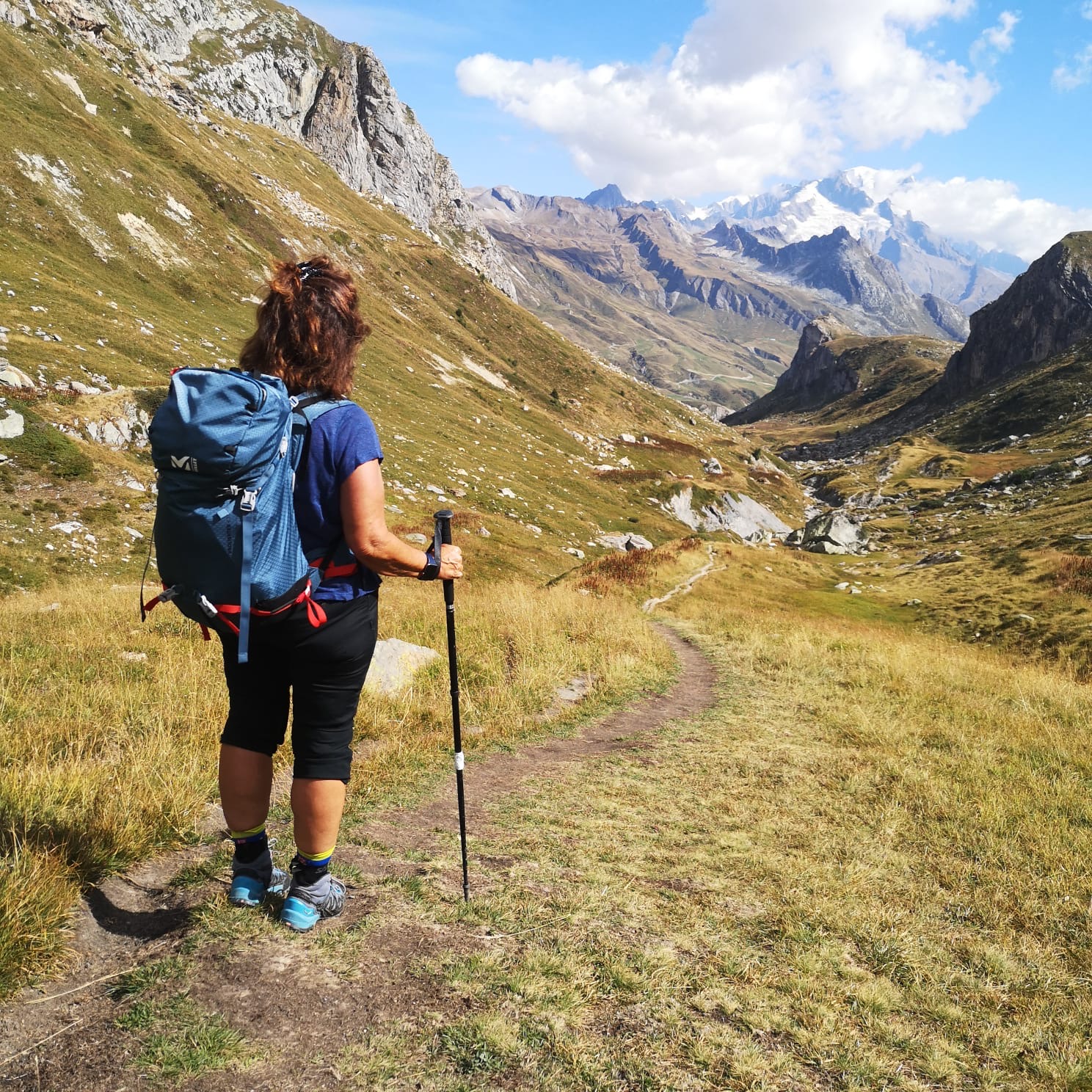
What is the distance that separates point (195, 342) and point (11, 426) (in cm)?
2301

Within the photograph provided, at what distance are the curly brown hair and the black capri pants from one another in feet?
4.62

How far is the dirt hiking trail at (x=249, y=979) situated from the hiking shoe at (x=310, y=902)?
0.07 m

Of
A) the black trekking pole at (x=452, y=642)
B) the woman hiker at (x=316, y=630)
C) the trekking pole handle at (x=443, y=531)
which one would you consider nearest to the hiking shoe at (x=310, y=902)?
the woman hiker at (x=316, y=630)

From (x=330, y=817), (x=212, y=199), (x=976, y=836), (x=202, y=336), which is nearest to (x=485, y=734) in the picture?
(x=330, y=817)

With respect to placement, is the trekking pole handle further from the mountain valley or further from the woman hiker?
the mountain valley

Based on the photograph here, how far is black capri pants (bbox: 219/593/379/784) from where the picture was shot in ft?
12.0

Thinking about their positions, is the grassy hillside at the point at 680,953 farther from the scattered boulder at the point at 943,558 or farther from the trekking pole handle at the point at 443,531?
the scattered boulder at the point at 943,558

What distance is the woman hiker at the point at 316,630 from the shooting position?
365cm

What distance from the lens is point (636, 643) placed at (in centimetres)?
1438

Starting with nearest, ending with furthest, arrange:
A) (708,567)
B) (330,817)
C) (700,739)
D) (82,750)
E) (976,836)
Result: (330,817) < (82,750) < (976,836) < (700,739) < (708,567)

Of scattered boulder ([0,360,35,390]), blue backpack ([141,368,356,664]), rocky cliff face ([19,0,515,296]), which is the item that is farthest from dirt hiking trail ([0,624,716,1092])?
rocky cliff face ([19,0,515,296])

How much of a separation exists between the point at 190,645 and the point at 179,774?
507 cm

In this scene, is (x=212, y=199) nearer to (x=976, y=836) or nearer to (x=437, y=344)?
(x=437, y=344)

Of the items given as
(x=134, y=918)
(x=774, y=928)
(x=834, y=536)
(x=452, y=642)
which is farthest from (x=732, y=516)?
(x=134, y=918)
